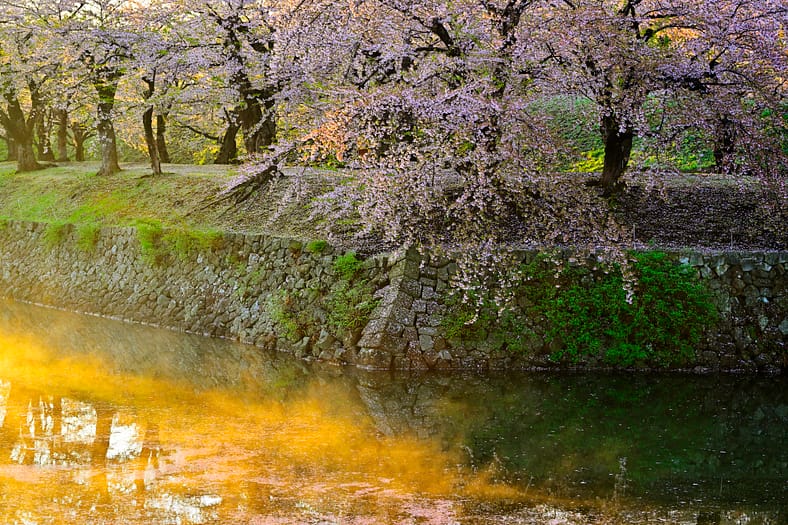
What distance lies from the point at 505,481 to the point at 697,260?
21.4 feet

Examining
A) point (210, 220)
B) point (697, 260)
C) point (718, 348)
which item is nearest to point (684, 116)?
point (697, 260)

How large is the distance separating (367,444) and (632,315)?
5405mm

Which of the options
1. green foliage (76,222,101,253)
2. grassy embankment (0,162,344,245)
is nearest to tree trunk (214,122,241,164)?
grassy embankment (0,162,344,245)

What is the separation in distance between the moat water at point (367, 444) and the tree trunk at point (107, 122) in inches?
353

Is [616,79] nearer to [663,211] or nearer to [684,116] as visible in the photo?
[684,116]

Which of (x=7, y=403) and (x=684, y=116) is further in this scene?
(x=684, y=116)

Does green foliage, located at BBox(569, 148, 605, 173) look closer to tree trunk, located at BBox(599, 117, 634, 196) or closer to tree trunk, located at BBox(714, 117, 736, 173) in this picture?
tree trunk, located at BBox(599, 117, 634, 196)

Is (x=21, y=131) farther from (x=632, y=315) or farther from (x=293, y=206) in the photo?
(x=632, y=315)

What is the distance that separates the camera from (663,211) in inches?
646

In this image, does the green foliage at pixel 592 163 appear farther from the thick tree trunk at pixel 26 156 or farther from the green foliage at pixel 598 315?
the thick tree trunk at pixel 26 156

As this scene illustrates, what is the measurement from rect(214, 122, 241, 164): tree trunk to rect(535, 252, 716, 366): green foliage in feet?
45.0

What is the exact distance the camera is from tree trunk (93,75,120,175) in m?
22.8

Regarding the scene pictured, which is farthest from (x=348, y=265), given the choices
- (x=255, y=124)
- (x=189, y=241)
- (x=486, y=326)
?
(x=255, y=124)

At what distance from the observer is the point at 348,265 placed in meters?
14.9
